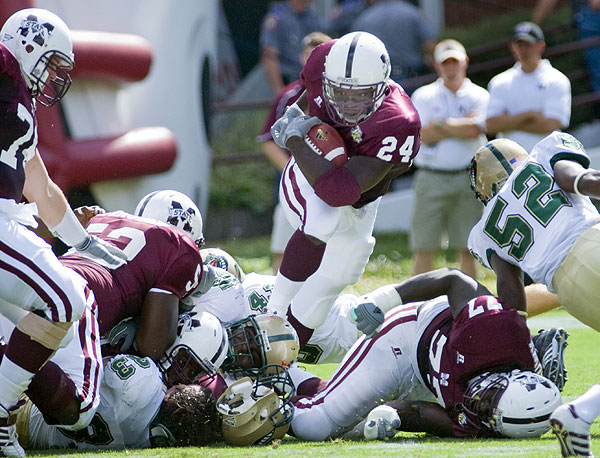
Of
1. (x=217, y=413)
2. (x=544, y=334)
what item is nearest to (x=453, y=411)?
(x=544, y=334)

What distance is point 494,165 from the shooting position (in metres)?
4.21

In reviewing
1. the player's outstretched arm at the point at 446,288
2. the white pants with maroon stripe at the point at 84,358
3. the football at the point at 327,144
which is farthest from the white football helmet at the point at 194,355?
the football at the point at 327,144

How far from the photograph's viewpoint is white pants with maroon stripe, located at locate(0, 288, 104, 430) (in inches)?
144

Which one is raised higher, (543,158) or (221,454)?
(543,158)

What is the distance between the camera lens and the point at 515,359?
3.72 meters

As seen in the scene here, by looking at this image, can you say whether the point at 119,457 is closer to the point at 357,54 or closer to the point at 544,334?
the point at 544,334

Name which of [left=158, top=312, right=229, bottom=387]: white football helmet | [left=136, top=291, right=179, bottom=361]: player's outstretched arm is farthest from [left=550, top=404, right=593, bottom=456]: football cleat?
[left=136, top=291, right=179, bottom=361]: player's outstretched arm

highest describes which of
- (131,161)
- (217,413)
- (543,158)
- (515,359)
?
(543,158)

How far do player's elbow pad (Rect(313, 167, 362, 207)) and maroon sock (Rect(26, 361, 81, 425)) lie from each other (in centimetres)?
143

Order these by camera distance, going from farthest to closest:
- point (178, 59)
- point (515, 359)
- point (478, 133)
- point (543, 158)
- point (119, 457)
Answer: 1. point (178, 59)
2. point (478, 133)
3. point (543, 158)
4. point (515, 359)
5. point (119, 457)

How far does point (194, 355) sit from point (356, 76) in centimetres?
139

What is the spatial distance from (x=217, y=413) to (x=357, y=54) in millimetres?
1684

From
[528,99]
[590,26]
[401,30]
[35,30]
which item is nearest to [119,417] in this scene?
[35,30]

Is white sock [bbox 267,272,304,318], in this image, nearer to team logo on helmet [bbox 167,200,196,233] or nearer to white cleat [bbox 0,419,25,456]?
team logo on helmet [bbox 167,200,196,233]
